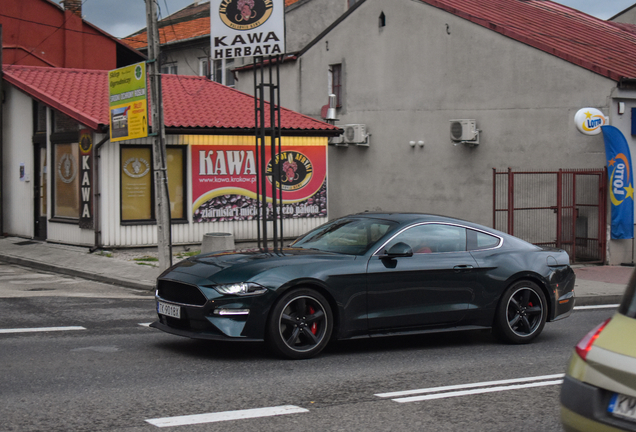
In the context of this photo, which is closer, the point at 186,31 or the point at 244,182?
the point at 244,182

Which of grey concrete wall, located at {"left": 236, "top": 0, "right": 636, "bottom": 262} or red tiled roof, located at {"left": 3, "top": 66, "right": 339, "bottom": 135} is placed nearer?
red tiled roof, located at {"left": 3, "top": 66, "right": 339, "bottom": 135}

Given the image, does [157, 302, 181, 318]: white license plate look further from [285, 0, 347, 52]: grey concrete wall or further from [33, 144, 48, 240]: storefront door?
[285, 0, 347, 52]: grey concrete wall

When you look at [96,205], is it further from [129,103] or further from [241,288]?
[241,288]

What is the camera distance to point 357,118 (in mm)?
23875

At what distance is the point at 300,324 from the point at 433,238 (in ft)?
6.27

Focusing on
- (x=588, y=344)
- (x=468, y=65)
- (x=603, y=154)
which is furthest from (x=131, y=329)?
(x=468, y=65)

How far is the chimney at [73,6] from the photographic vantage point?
2613cm

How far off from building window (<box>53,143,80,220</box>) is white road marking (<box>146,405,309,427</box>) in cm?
1376

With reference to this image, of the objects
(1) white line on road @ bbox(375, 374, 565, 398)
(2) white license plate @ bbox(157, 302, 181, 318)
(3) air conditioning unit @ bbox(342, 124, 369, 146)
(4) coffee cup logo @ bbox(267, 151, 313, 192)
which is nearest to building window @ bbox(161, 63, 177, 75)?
(3) air conditioning unit @ bbox(342, 124, 369, 146)

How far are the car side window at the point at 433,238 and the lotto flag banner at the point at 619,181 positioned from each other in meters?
9.54

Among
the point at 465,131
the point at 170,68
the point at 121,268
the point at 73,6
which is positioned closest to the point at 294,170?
the point at 465,131

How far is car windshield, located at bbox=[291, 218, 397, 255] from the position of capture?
7988 millimetres

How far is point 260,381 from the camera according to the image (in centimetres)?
639

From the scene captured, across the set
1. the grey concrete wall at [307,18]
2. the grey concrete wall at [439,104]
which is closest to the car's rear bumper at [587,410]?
the grey concrete wall at [439,104]
